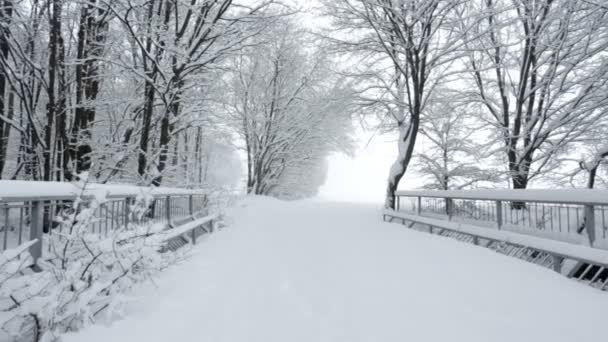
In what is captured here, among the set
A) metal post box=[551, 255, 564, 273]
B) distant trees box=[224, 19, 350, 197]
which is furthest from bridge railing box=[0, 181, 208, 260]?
distant trees box=[224, 19, 350, 197]

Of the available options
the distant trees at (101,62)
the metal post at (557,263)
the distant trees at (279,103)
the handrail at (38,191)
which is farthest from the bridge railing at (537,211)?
the distant trees at (279,103)

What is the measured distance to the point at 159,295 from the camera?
3.52 meters

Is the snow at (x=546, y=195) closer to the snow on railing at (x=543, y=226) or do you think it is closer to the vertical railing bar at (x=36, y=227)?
the snow on railing at (x=543, y=226)

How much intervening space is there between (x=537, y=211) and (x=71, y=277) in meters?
6.80

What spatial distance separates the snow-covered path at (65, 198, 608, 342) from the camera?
271 centimetres

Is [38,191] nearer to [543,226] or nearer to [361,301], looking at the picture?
[361,301]

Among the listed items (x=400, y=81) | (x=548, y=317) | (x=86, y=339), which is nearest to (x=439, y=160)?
(x=400, y=81)

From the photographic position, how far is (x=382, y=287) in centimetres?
392

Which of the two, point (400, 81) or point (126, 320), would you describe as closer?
point (126, 320)

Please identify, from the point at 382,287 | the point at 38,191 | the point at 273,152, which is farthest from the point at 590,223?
the point at 273,152

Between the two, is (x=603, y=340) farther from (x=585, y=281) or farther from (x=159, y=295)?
(x=159, y=295)

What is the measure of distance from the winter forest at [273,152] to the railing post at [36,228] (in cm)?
2

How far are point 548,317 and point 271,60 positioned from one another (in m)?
21.5

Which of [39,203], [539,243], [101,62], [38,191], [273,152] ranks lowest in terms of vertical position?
[539,243]
